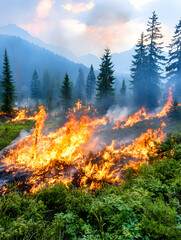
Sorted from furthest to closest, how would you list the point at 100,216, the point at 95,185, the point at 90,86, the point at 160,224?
the point at 90,86 → the point at 95,185 → the point at 100,216 → the point at 160,224

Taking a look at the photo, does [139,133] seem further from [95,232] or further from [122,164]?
[95,232]

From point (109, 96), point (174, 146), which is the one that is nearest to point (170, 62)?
point (109, 96)

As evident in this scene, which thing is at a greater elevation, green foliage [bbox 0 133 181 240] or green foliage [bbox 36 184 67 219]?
green foliage [bbox 0 133 181 240]

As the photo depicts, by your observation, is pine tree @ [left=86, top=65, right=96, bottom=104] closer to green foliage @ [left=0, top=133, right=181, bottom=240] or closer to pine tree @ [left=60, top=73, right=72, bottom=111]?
pine tree @ [left=60, top=73, right=72, bottom=111]

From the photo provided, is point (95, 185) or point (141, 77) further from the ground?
point (141, 77)

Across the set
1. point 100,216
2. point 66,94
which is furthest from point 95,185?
point 66,94

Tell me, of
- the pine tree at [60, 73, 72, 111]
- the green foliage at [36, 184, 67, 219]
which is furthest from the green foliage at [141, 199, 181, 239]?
the pine tree at [60, 73, 72, 111]

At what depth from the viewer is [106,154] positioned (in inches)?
373

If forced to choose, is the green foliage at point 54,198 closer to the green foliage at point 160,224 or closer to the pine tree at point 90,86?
the green foliage at point 160,224

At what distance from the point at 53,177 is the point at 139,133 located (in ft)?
33.8

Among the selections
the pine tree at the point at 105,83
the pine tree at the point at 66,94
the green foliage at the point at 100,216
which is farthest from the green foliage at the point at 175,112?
the pine tree at the point at 66,94

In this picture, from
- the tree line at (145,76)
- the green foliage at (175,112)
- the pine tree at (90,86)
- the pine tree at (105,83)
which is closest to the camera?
the green foliage at (175,112)

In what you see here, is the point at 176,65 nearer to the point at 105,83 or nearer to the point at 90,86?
the point at 105,83

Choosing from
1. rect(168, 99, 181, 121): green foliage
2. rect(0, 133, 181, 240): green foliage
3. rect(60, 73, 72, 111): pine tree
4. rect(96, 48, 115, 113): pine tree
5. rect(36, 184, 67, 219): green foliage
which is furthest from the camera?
rect(60, 73, 72, 111): pine tree
